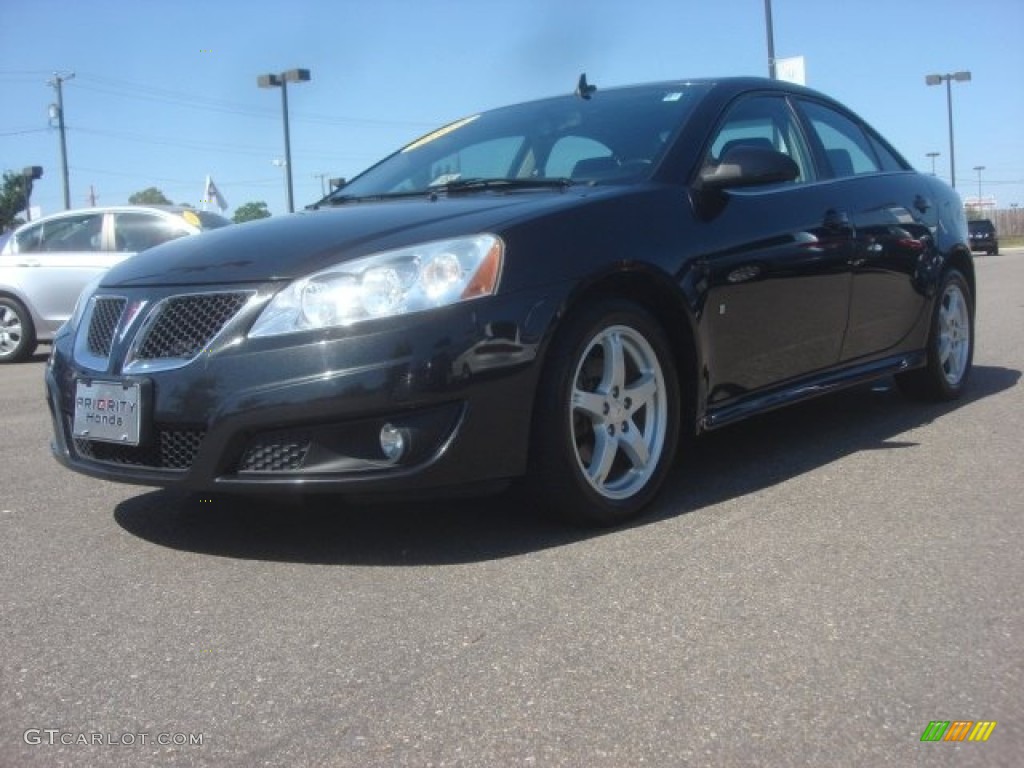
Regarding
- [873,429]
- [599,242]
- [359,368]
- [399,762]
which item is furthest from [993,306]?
[399,762]

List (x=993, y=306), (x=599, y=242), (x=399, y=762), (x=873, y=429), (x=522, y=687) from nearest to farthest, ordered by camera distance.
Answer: (x=399, y=762) → (x=522, y=687) → (x=599, y=242) → (x=873, y=429) → (x=993, y=306)

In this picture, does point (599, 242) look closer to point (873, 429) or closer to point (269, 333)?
point (269, 333)

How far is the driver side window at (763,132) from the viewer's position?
14.4 ft

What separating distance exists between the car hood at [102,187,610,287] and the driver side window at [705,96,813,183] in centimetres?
78

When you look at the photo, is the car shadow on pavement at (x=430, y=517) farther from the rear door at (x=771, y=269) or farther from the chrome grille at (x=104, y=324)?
the chrome grille at (x=104, y=324)

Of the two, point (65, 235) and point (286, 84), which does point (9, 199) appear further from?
point (65, 235)

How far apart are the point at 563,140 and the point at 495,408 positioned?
1677 millimetres

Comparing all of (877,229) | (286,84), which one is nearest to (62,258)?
(877,229)

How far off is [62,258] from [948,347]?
27.3ft

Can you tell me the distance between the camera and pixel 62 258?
10.7m

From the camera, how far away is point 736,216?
4.16 metres

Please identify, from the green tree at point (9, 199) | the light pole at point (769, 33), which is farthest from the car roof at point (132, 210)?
the green tree at point (9, 199)

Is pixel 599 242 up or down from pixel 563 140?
down

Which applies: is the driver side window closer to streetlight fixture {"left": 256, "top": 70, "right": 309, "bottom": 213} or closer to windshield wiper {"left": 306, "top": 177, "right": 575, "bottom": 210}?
windshield wiper {"left": 306, "top": 177, "right": 575, "bottom": 210}
